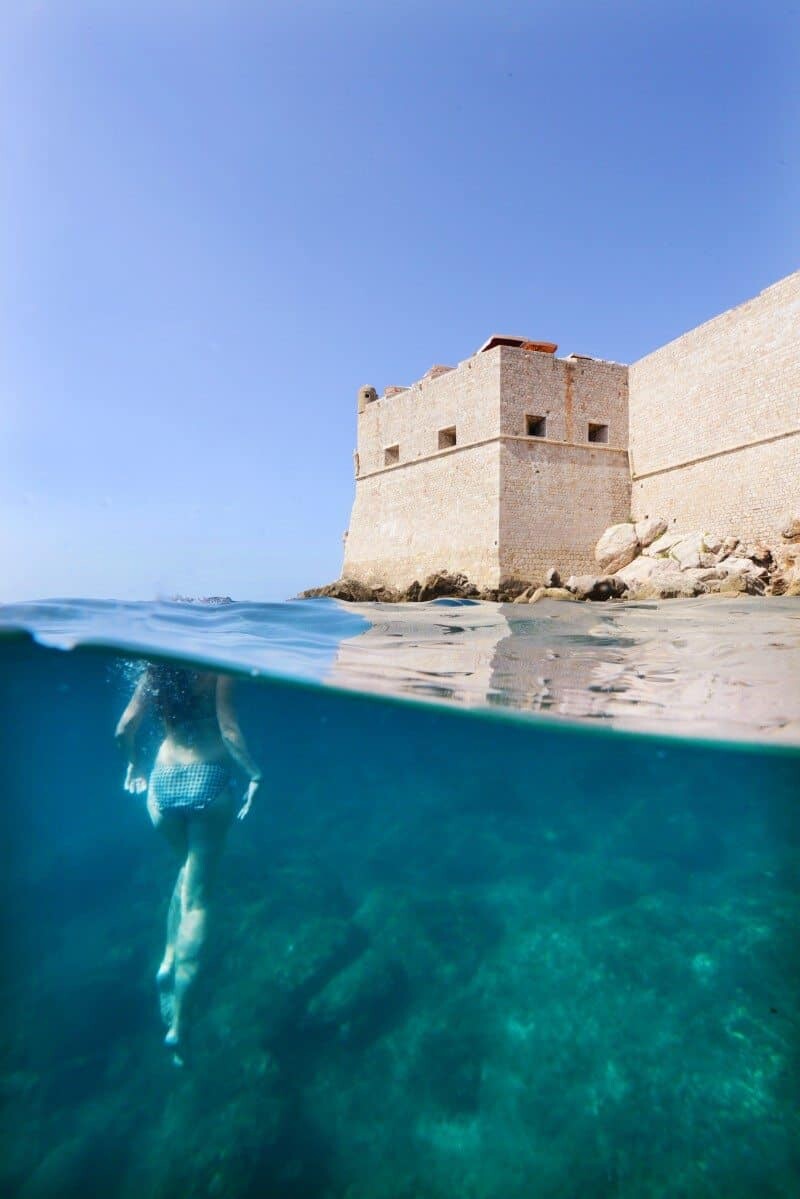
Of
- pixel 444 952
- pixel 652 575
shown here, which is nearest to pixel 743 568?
pixel 652 575

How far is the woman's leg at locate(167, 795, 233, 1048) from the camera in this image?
4.68m

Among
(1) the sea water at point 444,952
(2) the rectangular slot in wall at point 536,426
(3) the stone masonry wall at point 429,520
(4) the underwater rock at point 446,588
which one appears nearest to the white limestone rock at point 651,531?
(2) the rectangular slot in wall at point 536,426

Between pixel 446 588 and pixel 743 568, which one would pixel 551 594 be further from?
pixel 743 568

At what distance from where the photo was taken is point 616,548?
69.5 feet

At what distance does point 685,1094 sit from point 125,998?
5635 mm

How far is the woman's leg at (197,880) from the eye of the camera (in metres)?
4.68

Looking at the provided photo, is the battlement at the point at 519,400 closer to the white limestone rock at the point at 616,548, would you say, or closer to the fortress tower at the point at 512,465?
the fortress tower at the point at 512,465

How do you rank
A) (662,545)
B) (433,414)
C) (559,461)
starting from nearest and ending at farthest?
1. (662,545)
2. (559,461)
3. (433,414)

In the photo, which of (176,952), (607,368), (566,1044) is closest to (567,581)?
(607,368)

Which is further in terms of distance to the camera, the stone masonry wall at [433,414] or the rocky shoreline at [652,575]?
the stone masonry wall at [433,414]

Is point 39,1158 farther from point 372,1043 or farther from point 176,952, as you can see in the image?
point 372,1043

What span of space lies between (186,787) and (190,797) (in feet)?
0.25

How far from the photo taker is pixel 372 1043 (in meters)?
5.85

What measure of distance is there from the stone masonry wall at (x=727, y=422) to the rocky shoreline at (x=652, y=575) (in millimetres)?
742
